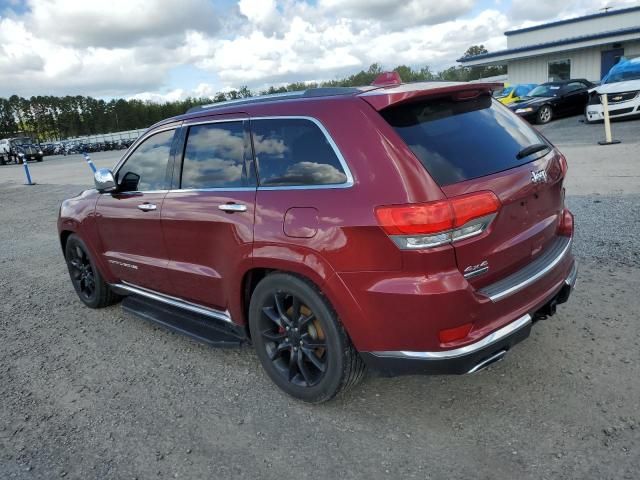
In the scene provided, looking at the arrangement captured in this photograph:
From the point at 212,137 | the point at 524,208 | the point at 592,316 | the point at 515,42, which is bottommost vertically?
the point at 592,316

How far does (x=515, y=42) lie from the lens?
1344 inches

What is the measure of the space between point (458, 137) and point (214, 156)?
1621 millimetres

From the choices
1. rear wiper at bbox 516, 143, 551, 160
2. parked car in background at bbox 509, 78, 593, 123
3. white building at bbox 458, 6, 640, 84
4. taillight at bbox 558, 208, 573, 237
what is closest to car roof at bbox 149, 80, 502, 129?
rear wiper at bbox 516, 143, 551, 160

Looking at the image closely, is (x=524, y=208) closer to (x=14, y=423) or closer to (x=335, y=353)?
(x=335, y=353)

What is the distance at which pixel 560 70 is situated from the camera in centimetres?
3131

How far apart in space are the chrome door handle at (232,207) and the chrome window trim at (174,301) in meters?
0.73

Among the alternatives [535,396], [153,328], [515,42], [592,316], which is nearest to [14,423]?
[153,328]

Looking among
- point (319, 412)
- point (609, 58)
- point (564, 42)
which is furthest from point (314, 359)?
point (609, 58)

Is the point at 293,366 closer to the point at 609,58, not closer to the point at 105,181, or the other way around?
the point at 105,181

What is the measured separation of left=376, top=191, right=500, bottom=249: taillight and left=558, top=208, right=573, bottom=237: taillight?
1.12 metres

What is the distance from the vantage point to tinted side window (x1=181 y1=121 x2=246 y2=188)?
3.38 m

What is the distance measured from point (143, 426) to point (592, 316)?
325 cm

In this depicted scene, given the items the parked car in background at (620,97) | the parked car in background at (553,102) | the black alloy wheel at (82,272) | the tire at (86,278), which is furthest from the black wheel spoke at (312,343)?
the parked car in background at (553,102)

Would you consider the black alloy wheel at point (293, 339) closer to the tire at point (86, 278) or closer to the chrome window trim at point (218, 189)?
the chrome window trim at point (218, 189)
